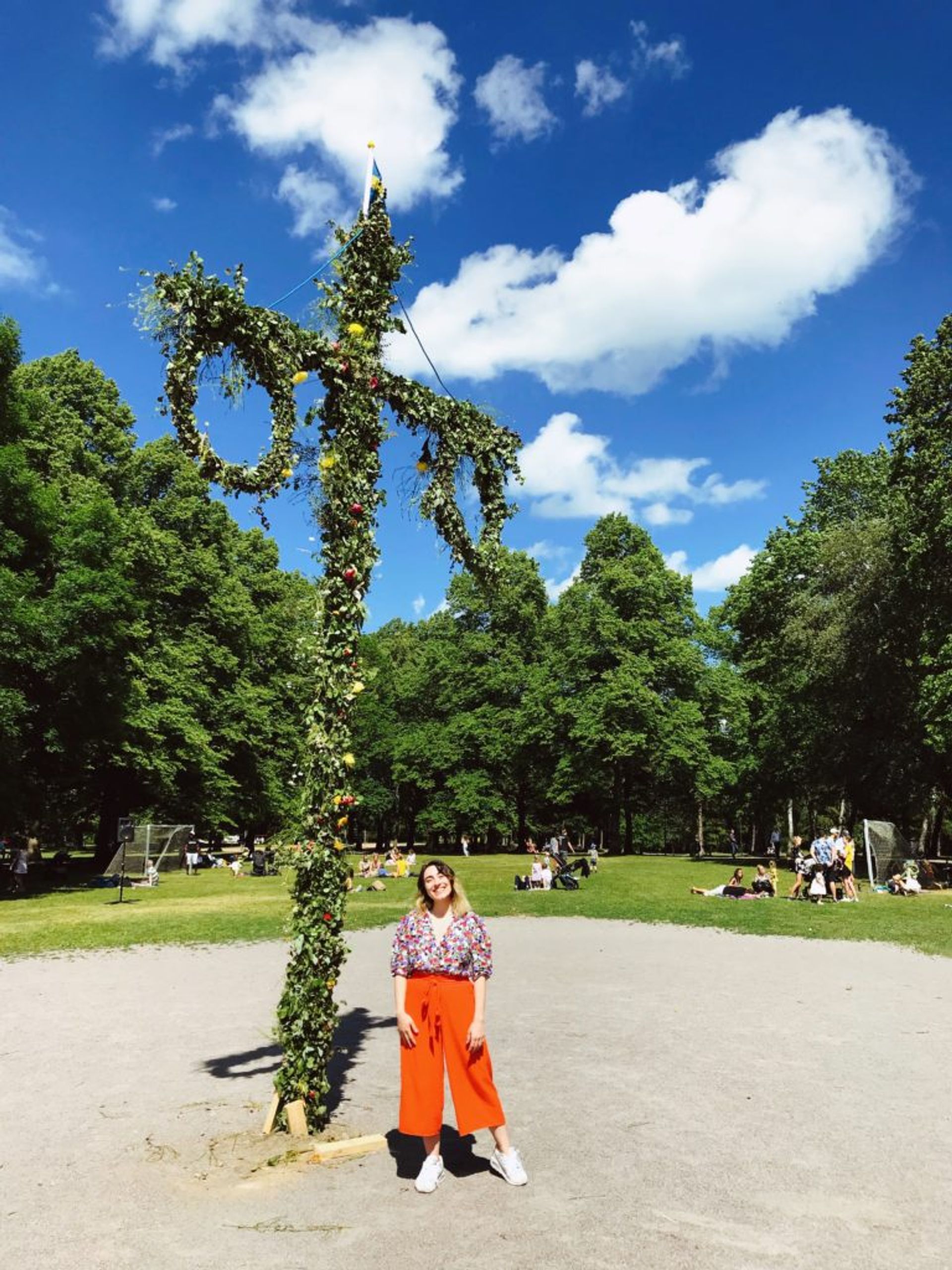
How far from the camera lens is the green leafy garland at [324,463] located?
5.60 metres

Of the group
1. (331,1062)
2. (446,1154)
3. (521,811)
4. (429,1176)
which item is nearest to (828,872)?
(331,1062)

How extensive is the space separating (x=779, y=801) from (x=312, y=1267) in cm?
4189

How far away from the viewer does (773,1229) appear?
417 centimetres

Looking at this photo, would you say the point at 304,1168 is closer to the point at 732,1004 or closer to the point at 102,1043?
the point at 102,1043

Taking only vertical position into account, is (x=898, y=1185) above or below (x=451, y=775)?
below

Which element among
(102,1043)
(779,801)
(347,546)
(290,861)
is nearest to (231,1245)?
(290,861)

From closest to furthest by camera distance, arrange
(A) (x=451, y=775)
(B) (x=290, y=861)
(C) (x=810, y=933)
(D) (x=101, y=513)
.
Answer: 1. (B) (x=290, y=861)
2. (C) (x=810, y=933)
3. (D) (x=101, y=513)
4. (A) (x=451, y=775)

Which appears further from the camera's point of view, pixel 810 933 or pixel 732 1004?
pixel 810 933

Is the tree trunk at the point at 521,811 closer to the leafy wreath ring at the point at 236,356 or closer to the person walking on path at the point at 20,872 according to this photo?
the person walking on path at the point at 20,872

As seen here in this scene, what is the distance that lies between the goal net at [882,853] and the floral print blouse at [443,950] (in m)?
23.5

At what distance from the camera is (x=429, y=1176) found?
4664 mm

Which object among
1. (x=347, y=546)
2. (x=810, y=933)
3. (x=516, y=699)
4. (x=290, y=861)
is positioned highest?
(x=516, y=699)

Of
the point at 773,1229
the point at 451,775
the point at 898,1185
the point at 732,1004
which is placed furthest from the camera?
the point at 451,775

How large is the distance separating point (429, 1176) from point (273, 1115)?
4.52 ft
